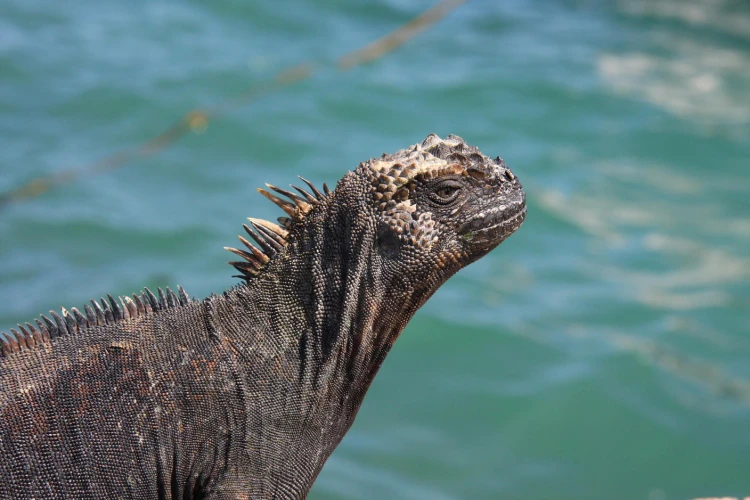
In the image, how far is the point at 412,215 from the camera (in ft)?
11.4

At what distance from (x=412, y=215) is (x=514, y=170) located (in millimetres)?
11503

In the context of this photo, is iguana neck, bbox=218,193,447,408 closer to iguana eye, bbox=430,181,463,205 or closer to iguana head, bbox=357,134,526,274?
iguana head, bbox=357,134,526,274

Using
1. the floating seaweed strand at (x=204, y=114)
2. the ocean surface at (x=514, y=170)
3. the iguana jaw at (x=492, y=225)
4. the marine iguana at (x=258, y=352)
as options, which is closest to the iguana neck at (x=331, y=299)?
the marine iguana at (x=258, y=352)

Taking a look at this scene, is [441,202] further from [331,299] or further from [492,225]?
[331,299]

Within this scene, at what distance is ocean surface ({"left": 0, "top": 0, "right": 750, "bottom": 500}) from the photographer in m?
10.5

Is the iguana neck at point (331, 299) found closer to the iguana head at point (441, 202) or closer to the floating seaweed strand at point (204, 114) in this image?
the iguana head at point (441, 202)

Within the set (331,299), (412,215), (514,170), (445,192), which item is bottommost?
(331,299)

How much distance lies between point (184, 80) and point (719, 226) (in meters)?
9.42

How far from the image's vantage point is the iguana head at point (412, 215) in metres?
3.45

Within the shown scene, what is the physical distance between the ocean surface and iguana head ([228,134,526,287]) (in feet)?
19.9

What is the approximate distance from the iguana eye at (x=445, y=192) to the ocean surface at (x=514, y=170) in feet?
20.2

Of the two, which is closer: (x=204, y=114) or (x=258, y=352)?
(x=258, y=352)

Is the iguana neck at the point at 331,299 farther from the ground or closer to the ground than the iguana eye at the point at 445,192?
closer to the ground

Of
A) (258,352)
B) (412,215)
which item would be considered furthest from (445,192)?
(258,352)
